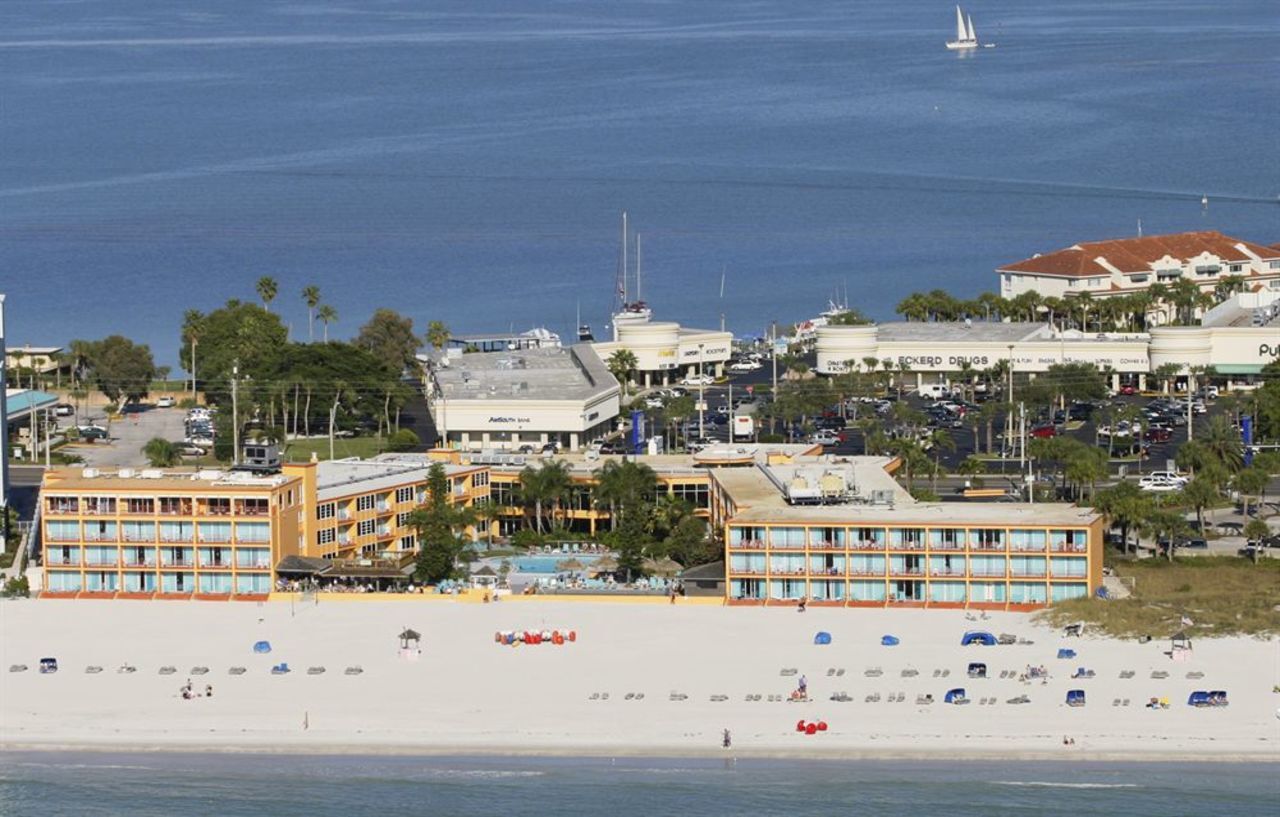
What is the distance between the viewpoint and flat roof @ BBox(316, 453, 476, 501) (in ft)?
239

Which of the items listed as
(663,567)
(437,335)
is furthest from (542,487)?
(437,335)

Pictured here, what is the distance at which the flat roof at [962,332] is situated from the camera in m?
106

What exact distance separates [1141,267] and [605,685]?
65.1m

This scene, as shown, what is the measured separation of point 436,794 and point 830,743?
25.2ft

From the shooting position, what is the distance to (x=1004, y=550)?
6488 centimetres

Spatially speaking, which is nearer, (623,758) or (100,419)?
(623,758)

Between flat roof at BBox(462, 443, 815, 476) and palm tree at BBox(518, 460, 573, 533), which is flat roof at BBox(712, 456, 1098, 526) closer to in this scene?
flat roof at BBox(462, 443, 815, 476)

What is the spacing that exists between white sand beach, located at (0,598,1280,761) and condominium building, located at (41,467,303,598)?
197cm

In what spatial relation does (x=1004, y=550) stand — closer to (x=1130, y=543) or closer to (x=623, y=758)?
(x=1130, y=543)

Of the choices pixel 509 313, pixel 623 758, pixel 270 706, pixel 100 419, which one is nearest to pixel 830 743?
pixel 623 758

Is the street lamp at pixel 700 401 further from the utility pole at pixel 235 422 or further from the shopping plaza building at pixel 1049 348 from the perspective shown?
the utility pole at pixel 235 422

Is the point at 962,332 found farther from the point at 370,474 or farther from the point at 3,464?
the point at 3,464

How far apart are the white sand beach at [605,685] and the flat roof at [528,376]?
91.3 feet

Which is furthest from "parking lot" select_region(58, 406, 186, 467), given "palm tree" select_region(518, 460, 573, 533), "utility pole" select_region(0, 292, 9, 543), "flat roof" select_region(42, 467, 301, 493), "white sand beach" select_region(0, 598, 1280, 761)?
"white sand beach" select_region(0, 598, 1280, 761)
